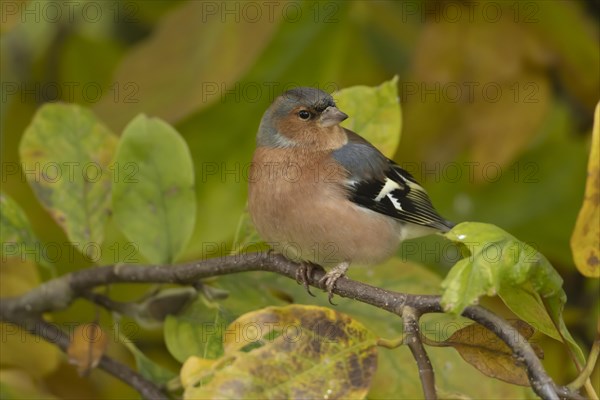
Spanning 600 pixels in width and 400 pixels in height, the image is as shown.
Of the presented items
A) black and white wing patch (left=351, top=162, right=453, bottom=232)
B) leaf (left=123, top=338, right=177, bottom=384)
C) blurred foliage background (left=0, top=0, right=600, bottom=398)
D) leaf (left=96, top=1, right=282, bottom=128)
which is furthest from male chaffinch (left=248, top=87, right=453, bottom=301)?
leaf (left=123, top=338, right=177, bottom=384)

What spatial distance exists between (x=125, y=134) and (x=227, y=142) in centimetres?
73

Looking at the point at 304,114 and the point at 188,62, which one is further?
the point at 304,114

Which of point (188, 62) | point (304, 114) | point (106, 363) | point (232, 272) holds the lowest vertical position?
point (106, 363)

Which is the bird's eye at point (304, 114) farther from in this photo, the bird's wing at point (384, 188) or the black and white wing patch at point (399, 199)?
the black and white wing patch at point (399, 199)

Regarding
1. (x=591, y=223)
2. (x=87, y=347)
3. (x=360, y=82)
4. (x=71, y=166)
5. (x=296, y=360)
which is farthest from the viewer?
(x=360, y=82)

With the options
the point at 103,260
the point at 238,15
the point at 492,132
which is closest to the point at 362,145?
the point at 492,132

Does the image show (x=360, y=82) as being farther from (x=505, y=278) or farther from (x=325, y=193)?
(x=505, y=278)

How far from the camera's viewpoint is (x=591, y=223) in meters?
2.22

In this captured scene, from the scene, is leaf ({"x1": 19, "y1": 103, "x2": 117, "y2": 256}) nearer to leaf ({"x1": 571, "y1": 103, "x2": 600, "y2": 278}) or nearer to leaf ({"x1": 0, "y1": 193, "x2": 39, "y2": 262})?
leaf ({"x1": 0, "y1": 193, "x2": 39, "y2": 262})

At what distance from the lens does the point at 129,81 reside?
328 centimetres

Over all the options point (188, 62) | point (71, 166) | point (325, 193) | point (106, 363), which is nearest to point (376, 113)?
point (325, 193)

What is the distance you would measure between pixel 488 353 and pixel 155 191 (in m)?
1.25

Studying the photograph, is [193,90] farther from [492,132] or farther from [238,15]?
[492,132]

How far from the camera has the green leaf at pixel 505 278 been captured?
70.7 inches
